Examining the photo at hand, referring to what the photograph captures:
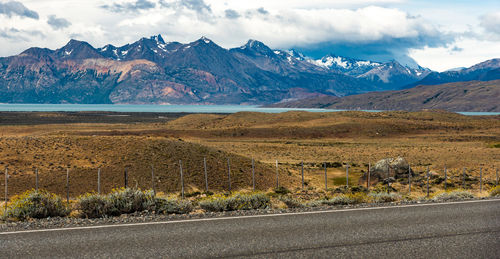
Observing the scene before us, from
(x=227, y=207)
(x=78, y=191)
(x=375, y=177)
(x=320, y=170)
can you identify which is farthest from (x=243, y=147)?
(x=227, y=207)

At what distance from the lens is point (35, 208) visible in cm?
1347

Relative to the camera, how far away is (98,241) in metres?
10.2

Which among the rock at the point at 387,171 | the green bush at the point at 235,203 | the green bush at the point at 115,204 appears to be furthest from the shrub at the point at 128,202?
the rock at the point at 387,171

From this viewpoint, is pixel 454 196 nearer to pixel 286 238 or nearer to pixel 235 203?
pixel 235 203

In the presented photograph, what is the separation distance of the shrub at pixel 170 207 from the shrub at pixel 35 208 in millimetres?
2878

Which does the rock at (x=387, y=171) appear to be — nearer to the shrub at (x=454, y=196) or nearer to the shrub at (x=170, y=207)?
the shrub at (x=454, y=196)

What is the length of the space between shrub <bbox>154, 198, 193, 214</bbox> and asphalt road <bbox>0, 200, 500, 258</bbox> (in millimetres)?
2233

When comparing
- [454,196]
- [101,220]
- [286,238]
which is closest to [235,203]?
[101,220]

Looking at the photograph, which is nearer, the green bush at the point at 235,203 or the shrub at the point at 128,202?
the shrub at the point at 128,202

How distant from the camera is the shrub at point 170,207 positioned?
14.3 metres

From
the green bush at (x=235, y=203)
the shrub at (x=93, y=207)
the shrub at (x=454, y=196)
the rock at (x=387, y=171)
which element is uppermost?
the shrub at (x=93, y=207)

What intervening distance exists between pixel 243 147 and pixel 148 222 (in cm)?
6655

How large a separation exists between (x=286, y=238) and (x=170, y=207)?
17.2 feet

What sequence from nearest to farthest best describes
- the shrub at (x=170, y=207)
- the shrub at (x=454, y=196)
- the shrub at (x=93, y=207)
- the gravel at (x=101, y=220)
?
the gravel at (x=101, y=220), the shrub at (x=93, y=207), the shrub at (x=170, y=207), the shrub at (x=454, y=196)
